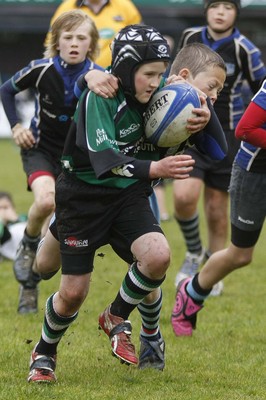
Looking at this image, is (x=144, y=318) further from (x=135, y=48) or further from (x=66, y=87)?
(x=66, y=87)

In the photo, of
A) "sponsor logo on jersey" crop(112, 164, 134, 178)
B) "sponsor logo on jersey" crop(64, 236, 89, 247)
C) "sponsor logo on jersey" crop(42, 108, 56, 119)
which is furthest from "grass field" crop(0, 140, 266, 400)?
"sponsor logo on jersey" crop(42, 108, 56, 119)

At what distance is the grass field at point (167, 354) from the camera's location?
4.87 meters

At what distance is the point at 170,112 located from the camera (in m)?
4.70

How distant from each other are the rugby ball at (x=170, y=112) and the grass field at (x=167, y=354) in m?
1.18

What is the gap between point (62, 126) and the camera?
6.91 metres

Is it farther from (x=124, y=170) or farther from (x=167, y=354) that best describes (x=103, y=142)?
(x=167, y=354)

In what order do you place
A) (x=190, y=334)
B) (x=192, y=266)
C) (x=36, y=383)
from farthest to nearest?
1. (x=192, y=266)
2. (x=190, y=334)
3. (x=36, y=383)

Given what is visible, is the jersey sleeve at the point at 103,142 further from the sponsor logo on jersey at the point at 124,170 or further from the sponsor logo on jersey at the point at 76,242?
the sponsor logo on jersey at the point at 76,242

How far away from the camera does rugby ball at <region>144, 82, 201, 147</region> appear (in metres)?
4.70

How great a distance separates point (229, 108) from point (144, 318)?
2887 mm

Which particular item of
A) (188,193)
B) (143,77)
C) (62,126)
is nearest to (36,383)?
(143,77)

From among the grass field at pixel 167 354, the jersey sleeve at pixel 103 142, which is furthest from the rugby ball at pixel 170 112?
the grass field at pixel 167 354

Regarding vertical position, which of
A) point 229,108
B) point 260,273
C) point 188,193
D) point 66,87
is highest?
point 66,87

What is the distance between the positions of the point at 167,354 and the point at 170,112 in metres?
1.79
